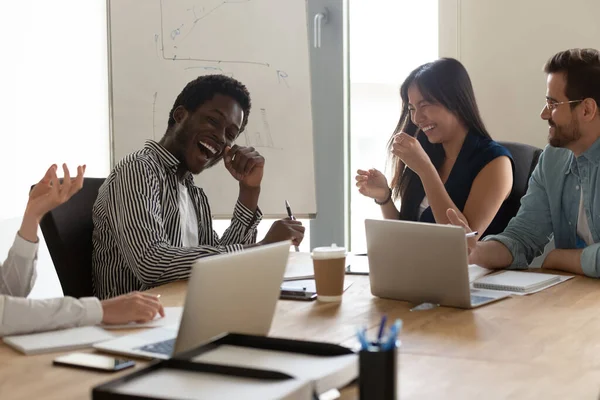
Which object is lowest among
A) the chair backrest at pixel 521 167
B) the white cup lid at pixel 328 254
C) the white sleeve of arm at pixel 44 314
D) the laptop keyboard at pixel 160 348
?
the laptop keyboard at pixel 160 348

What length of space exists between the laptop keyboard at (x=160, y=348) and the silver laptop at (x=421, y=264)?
22.6 inches

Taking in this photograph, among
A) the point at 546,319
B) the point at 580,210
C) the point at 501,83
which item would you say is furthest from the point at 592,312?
the point at 501,83

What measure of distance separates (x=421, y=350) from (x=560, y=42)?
2.17 metres

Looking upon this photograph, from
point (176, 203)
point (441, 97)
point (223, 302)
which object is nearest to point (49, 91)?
point (176, 203)

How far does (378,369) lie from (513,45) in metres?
2.60

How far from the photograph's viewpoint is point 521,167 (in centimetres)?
282

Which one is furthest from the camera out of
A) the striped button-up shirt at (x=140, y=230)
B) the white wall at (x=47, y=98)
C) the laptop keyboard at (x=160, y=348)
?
the white wall at (x=47, y=98)

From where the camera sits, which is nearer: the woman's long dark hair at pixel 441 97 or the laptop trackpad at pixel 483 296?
the laptop trackpad at pixel 483 296

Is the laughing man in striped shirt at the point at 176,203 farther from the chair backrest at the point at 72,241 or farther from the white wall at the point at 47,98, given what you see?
the white wall at the point at 47,98

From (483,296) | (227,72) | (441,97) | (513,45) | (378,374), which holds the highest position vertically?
(513,45)

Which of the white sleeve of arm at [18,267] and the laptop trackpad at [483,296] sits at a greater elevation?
the white sleeve of arm at [18,267]

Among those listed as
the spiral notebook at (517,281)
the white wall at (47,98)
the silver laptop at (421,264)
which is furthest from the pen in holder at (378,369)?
the white wall at (47,98)

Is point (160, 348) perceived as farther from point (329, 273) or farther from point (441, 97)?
point (441, 97)

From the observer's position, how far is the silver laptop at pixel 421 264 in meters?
1.53
